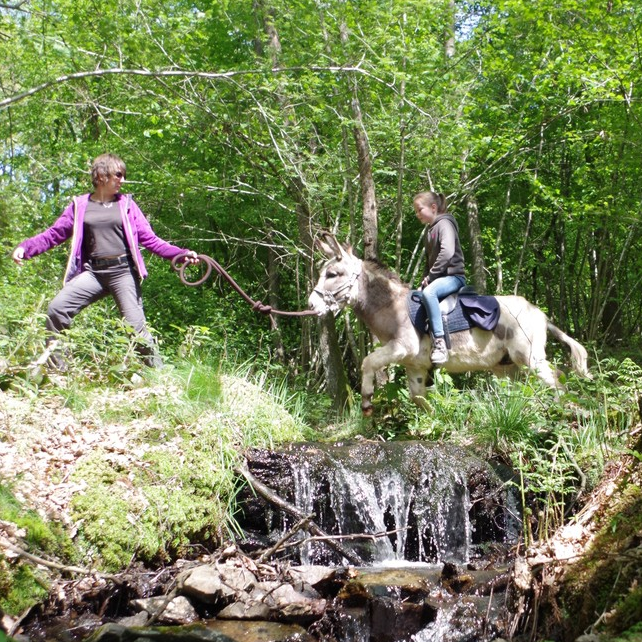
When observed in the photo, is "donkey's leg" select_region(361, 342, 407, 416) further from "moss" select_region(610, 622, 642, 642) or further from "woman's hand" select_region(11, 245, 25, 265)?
"moss" select_region(610, 622, 642, 642)

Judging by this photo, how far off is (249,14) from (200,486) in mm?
8503

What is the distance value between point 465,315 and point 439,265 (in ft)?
2.30

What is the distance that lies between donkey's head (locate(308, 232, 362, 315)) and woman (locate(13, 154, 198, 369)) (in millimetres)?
2189

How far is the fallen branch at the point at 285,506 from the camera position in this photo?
6.06 m

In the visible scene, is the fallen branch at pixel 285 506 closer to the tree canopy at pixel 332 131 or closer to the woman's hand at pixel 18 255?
the woman's hand at pixel 18 255

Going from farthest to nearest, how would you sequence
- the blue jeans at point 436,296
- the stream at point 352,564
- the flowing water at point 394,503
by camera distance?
the blue jeans at point 436,296
the flowing water at point 394,503
the stream at point 352,564

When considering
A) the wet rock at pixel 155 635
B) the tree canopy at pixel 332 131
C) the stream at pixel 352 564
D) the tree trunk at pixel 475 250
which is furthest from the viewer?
the tree trunk at pixel 475 250

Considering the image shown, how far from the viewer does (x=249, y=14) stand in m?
11.7

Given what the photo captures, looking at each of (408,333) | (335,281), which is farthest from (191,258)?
(408,333)

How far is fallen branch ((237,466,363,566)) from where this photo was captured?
19.9ft

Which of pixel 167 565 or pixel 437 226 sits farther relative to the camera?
pixel 437 226

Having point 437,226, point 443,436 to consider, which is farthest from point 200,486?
point 437,226

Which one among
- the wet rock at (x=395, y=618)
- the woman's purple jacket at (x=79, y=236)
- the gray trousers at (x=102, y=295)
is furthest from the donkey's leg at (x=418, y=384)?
the wet rock at (x=395, y=618)

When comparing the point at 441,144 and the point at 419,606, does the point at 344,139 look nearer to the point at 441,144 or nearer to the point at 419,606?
the point at 441,144
